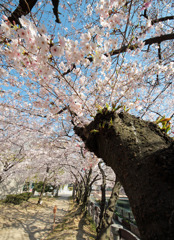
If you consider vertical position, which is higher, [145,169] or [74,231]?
[145,169]

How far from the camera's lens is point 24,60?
1.66 metres

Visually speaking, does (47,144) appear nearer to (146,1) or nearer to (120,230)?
(120,230)

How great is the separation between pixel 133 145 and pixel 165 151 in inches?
11.3

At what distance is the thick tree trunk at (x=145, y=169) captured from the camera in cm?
69

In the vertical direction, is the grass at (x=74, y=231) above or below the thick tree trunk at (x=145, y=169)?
below

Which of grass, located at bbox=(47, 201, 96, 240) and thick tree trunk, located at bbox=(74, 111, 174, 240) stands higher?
thick tree trunk, located at bbox=(74, 111, 174, 240)

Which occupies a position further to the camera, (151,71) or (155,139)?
(151,71)

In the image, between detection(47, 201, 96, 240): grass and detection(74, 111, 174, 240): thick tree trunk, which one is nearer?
detection(74, 111, 174, 240): thick tree trunk

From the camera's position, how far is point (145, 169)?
913 mm

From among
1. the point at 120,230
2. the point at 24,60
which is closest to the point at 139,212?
the point at 24,60

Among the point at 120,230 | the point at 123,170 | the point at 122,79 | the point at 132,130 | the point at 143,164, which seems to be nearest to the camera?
the point at 143,164

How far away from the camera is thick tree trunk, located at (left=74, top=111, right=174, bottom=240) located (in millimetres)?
693

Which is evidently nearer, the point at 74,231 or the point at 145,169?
the point at 145,169

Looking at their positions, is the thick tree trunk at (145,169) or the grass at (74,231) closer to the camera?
the thick tree trunk at (145,169)
